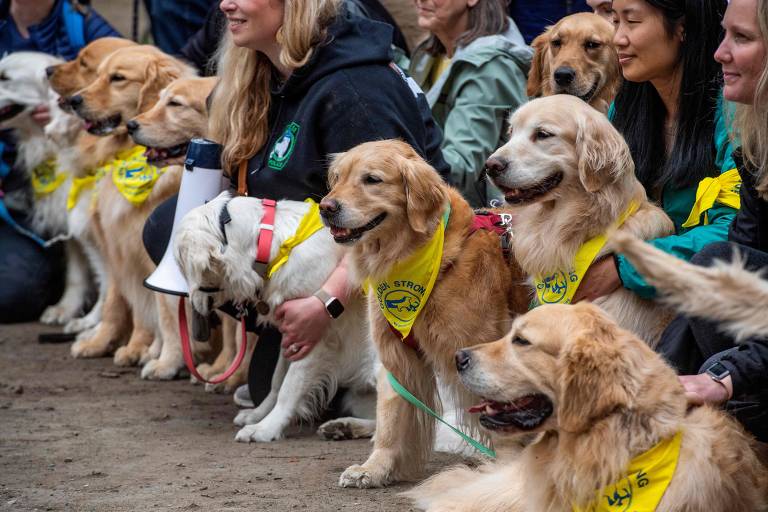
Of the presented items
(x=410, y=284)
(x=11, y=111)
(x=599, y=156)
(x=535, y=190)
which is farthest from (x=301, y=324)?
(x=11, y=111)

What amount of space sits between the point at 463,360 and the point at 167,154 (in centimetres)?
326

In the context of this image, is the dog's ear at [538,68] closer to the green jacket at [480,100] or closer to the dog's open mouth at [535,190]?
the green jacket at [480,100]

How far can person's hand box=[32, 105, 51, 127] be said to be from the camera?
7375 millimetres

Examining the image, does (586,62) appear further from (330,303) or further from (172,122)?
(172,122)

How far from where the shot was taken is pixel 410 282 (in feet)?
12.3

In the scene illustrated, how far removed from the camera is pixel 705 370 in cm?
318

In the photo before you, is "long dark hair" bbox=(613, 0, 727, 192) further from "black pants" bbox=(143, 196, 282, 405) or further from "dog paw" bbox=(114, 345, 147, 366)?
"dog paw" bbox=(114, 345, 147, 366)

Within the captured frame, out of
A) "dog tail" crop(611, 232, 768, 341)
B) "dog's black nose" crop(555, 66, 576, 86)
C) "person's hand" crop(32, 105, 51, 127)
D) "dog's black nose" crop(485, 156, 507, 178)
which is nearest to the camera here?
"dog tail" crop(611, 232, 768, 341)

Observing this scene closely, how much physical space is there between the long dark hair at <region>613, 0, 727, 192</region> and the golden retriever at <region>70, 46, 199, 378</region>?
119 inches

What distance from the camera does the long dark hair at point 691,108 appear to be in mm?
3980

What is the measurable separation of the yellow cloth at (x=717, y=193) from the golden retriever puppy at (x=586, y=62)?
4.05 ft

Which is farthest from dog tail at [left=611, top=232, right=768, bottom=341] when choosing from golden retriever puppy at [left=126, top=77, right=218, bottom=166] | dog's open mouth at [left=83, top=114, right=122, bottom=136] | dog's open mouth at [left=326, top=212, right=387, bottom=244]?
dog's open mouth at [left=83, top=114, right=122, bottom=136]

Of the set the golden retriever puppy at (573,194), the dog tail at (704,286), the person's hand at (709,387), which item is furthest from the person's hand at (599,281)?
the dog tail at (704,286)

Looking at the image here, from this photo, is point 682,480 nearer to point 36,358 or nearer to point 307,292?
point 307,292
